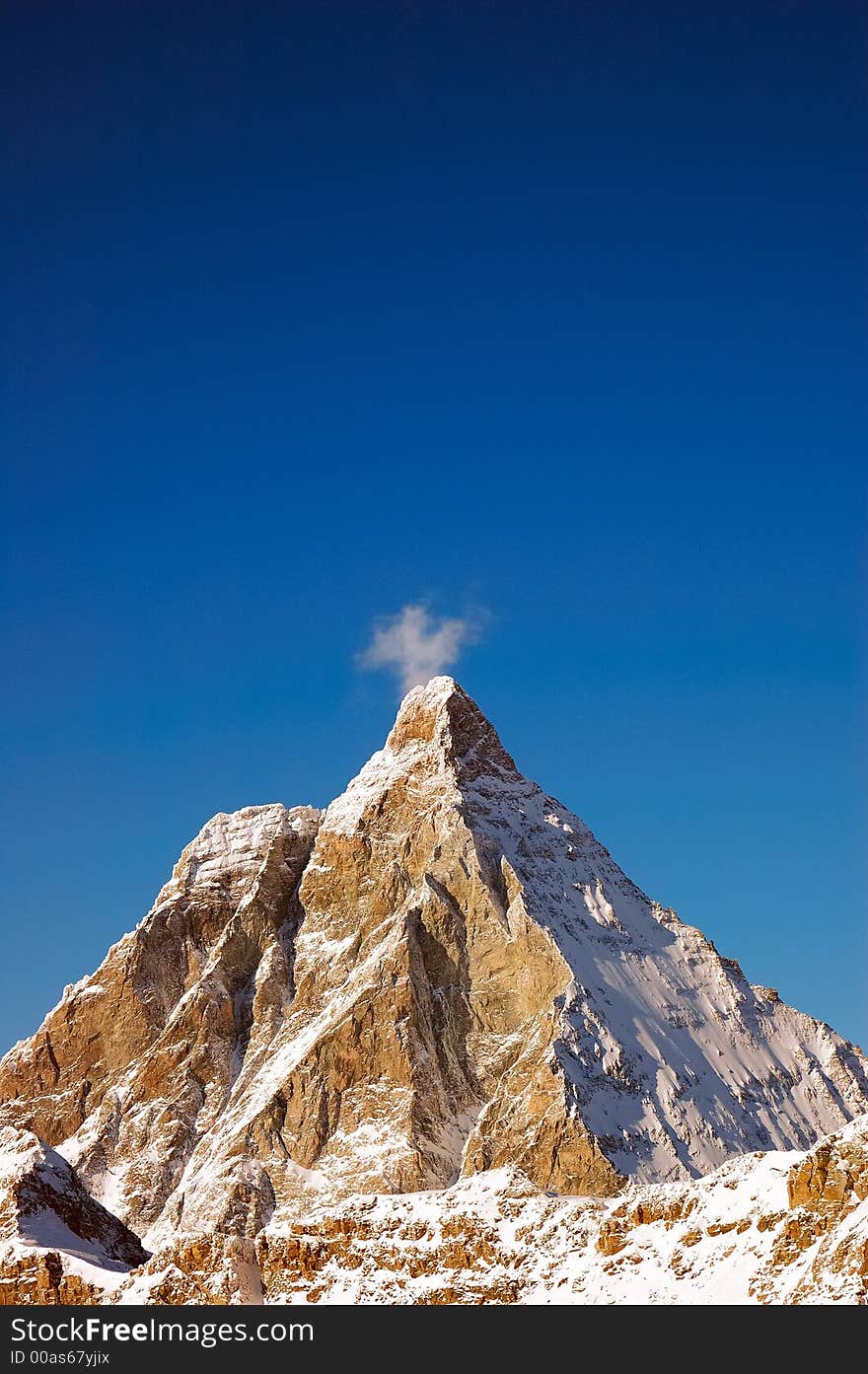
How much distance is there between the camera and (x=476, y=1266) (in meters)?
146

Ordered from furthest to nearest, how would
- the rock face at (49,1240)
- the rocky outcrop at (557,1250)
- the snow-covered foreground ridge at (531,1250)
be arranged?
the rock face at (49,1240), the snow-covered foreground ridge at (531,1250), the rocky outcrop at (557,1250)

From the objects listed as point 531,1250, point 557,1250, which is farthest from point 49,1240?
point 557,1250

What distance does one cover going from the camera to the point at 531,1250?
144625 mm

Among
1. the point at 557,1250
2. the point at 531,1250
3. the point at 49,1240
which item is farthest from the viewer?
the point at 49,1240

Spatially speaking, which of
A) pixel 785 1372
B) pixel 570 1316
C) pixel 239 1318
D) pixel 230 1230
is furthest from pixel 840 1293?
pixel 230 1230

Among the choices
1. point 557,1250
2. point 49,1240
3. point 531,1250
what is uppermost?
point 49,1240

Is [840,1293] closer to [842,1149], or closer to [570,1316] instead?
[842,1149]

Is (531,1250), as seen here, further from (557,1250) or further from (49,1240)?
(49,1240)

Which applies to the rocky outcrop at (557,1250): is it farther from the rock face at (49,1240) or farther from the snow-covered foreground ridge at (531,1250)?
the rock face at (49,1240)

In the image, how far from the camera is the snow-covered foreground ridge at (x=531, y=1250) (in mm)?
118875

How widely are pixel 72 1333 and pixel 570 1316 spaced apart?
36.1 m

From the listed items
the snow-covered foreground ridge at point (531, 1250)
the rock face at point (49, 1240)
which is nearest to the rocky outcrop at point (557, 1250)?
the snow-covered foreground ridge at point (531, 1250)

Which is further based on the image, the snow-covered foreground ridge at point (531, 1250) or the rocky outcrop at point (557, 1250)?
the snow-covered foreground ridge at point (531, 1250)

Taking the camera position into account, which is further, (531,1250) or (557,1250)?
(531,1250)
